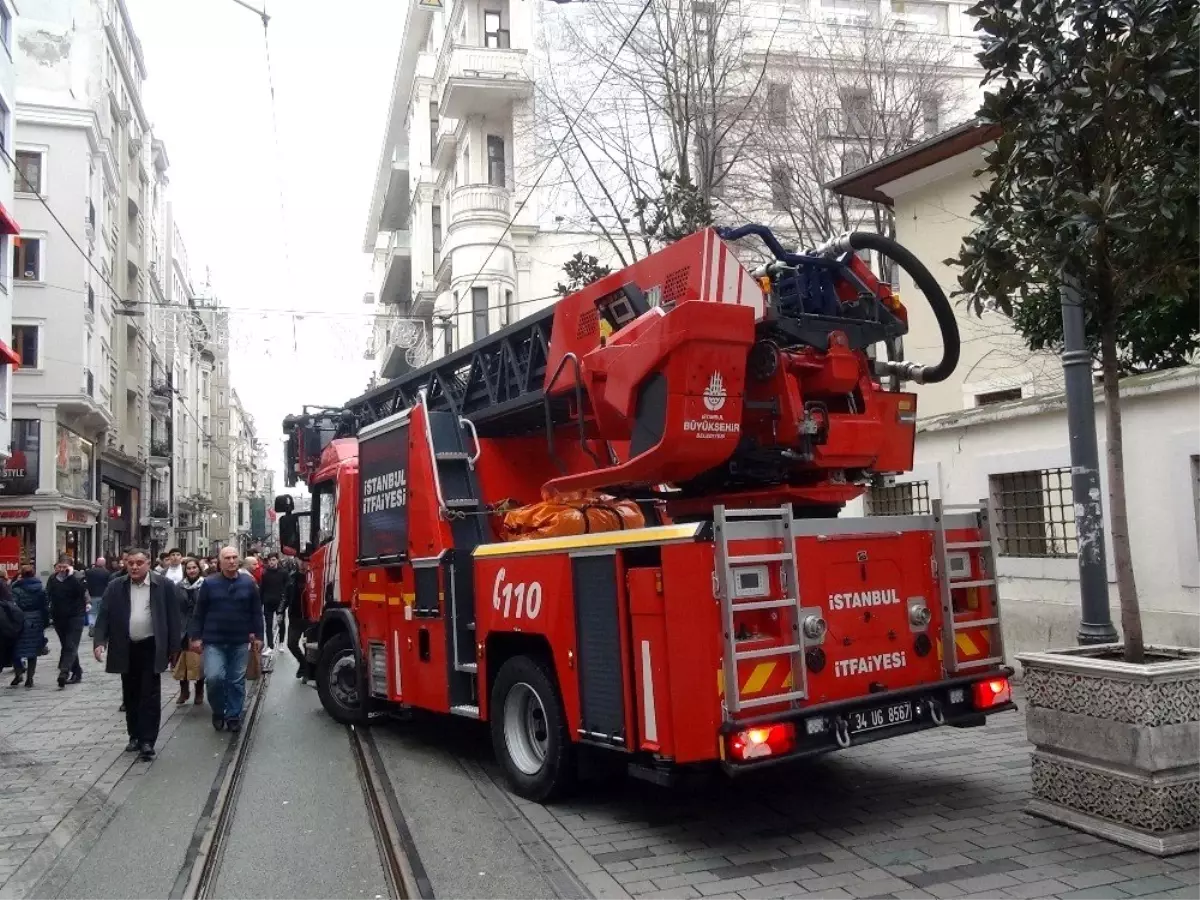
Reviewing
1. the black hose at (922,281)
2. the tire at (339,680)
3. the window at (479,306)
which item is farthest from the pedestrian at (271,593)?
the black hose at (922,281)

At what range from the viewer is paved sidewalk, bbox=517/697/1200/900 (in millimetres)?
4816

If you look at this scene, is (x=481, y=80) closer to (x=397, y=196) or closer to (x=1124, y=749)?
(x=397, y=196)

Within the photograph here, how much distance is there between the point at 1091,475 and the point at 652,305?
11.8 ft

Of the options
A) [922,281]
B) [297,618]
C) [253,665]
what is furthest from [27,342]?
[922,281]

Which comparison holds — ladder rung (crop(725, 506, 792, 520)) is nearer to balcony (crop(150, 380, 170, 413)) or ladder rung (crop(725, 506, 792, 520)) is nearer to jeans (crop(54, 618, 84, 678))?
jeans (crop(54, 618, 84, 678))

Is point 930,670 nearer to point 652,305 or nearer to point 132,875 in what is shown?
point 652,305

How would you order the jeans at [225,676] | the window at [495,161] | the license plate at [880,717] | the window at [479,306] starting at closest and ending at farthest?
the license plate at [880,717]
the jeans at [225,676]
the window at [479,306]
the window at [495,161]

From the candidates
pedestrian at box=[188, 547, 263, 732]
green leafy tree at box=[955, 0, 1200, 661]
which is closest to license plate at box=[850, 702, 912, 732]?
green leafy tree at box=[955, 0, 1200, 661]

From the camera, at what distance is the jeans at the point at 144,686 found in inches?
338

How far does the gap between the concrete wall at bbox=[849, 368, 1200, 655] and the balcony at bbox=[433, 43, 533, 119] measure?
63.2 feet

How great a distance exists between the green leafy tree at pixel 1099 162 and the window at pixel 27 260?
107 feet

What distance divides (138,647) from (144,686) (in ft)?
1.08

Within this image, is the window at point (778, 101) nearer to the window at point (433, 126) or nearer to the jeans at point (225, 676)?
the jeans at point (225, 676)

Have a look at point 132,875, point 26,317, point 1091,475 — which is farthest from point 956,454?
point 26,317
